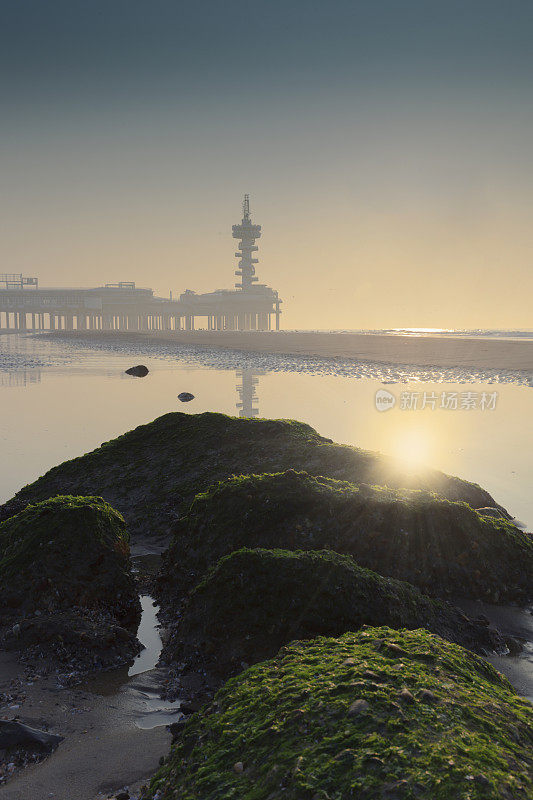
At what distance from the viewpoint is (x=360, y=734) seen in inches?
116

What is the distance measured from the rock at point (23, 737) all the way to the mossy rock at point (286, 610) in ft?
4.15

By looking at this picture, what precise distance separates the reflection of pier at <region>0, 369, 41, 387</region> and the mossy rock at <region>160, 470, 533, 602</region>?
22.0 meters

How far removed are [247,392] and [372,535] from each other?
18253 mm

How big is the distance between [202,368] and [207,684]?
Answer: 3341 centimetres

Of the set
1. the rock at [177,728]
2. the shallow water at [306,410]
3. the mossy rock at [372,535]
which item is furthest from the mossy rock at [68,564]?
the shallow water at [306,410]

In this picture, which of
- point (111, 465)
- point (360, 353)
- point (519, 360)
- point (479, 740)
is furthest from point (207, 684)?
point (360, 353)

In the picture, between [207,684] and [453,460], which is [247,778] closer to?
[207,684]

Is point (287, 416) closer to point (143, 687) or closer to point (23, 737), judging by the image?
point (143, 687)

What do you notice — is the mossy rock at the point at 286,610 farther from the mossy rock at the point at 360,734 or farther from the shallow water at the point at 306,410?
the shallow water at the point at 306,410

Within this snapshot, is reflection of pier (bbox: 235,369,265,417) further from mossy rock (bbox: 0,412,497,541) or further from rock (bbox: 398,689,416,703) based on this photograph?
rock (bbox: 398,689,416,703)

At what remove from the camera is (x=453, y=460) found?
40.6ft

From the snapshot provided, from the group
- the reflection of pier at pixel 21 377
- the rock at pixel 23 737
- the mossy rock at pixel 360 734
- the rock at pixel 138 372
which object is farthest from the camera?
the rock at pixel 138 372

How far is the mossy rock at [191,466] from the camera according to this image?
8539 mm

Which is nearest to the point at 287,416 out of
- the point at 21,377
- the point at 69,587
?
the point at 69,587
